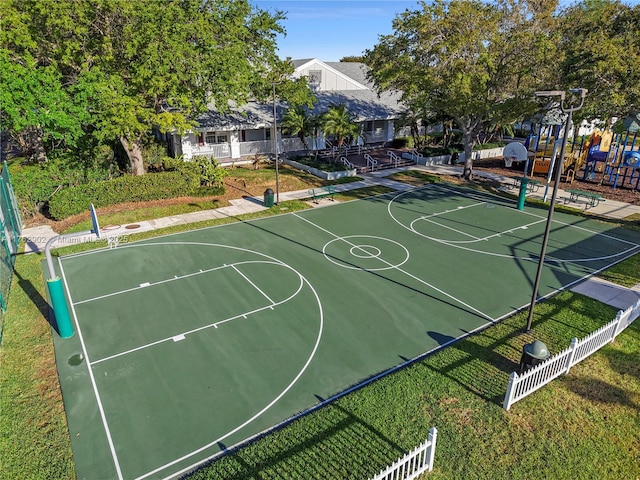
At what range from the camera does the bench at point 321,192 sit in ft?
85.2

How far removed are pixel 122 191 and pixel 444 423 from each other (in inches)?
841

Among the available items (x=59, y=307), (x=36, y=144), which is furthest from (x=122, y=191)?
(x=59, y=307)

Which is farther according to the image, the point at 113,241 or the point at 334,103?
the point at 334,103

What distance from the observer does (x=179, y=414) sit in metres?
9.94

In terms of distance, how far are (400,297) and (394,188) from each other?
1552 cm

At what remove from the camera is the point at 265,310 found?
14.2m

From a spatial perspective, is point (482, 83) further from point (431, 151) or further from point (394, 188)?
point (431, 151)

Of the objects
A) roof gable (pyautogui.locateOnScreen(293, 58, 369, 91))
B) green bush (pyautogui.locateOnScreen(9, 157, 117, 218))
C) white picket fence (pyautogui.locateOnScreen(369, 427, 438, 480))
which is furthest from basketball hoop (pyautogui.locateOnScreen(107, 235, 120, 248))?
roof gable (pyautogui.locateOnScreen(293, 58, 369, 91))

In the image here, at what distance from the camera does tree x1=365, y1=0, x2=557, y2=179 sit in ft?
79.5

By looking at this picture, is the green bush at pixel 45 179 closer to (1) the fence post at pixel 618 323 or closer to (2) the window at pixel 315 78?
(2) the window at pixel 315 78

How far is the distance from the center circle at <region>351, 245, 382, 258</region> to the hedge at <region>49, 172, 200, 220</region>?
1235 cm

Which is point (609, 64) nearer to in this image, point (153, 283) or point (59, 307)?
point (153, 283)

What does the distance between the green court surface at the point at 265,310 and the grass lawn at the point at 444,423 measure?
2.01ft

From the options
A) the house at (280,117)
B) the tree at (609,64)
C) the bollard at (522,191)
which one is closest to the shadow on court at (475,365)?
the bollard at (522,191)
